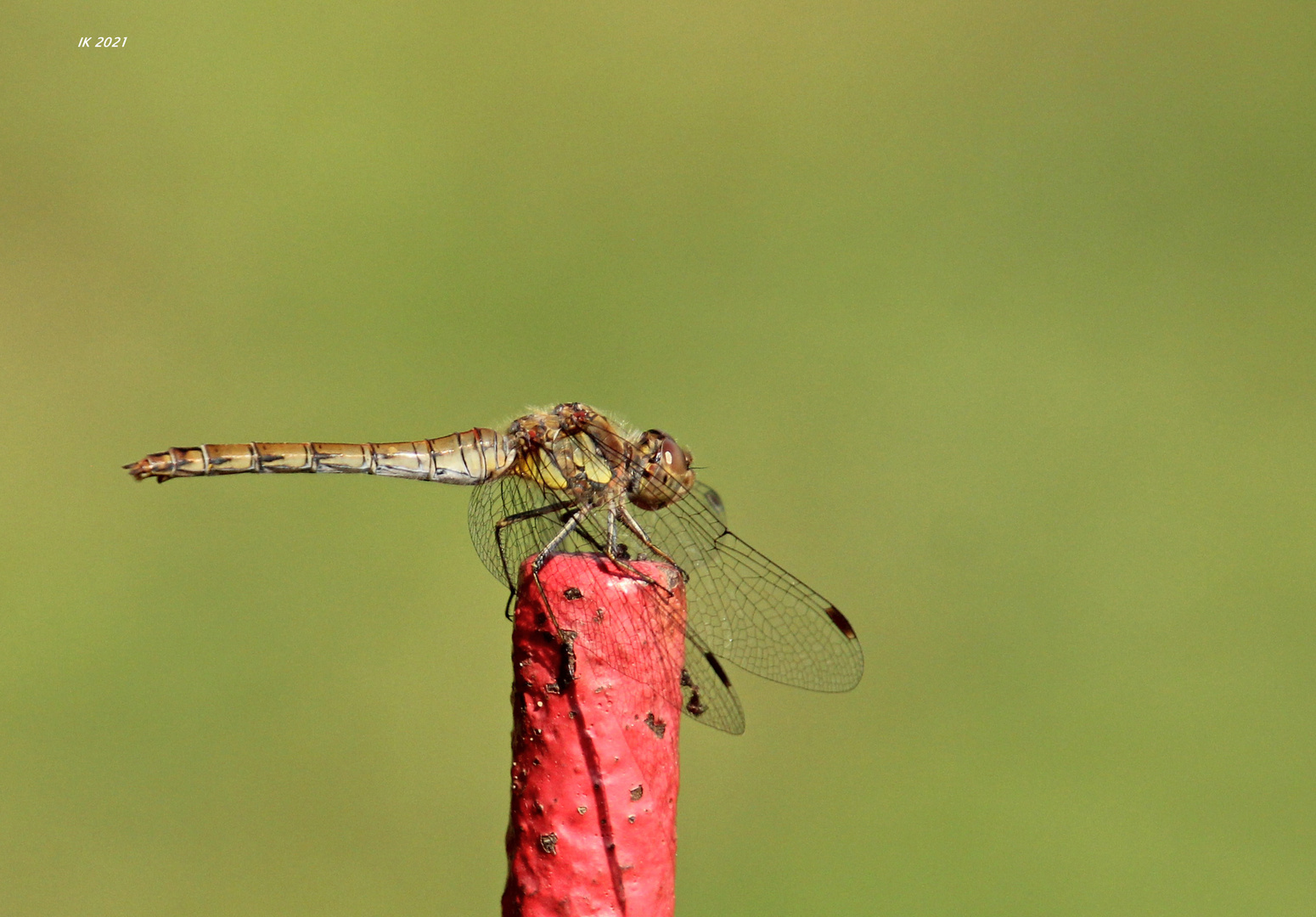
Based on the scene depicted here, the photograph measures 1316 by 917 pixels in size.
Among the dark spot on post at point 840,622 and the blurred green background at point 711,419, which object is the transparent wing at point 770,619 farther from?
the blurred green background at point 711,419

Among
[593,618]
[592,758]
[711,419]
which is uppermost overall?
[711,419]

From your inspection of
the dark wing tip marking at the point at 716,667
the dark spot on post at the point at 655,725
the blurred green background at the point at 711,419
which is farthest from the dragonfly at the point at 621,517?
the blurred green background at the point at 711,419

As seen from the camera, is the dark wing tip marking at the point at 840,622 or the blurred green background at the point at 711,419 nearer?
the dark wing tip marking at the point at 840,622

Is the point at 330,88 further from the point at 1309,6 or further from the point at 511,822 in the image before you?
the point at 1309,6

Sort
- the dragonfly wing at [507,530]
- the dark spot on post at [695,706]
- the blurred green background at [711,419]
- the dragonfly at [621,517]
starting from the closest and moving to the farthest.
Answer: the dark spot on post at [695,706] < the dragonfly at [621,517] < the dragonfly wing at [507,530] < the blurred green background at [711,419]

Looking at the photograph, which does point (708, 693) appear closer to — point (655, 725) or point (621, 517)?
point (621, 517)

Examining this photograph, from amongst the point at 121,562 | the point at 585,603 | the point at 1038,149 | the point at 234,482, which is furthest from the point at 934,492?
the point at 585,603

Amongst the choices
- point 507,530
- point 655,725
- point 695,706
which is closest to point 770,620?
point 695,706
